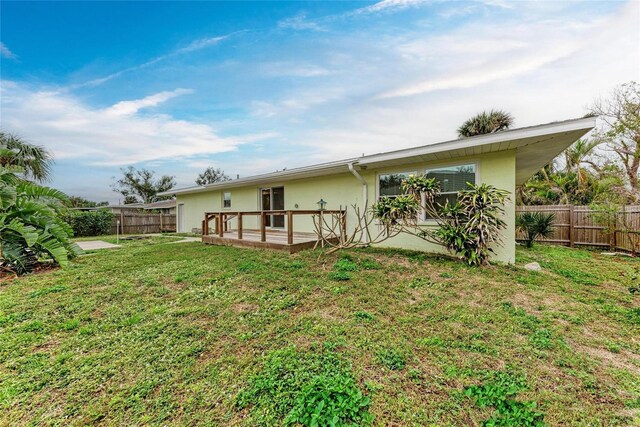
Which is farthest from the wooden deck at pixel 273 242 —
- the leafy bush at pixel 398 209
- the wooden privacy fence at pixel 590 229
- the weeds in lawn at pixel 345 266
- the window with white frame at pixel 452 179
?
the wooden privacy fence at pixel 590 229

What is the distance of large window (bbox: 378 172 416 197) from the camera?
7203 mm

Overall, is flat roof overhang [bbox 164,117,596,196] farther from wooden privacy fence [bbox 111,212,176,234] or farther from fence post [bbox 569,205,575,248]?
wooden privacy fence [bbox 111,212,176,234]

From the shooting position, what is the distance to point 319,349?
8.57ft

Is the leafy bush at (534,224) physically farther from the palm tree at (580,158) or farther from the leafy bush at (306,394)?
the leafy bush at (306,394)

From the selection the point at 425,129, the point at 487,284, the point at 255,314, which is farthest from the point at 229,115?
the point at 487,284

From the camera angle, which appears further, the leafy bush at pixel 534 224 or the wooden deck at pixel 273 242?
the leafy bush at pixel 534 224

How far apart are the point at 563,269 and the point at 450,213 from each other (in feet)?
9.01

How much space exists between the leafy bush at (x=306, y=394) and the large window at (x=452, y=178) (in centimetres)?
531

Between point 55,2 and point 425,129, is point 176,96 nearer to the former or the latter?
point 55,2

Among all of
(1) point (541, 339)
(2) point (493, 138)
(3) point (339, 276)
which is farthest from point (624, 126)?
(3) point (339, 276)

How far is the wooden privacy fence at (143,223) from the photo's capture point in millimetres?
17297

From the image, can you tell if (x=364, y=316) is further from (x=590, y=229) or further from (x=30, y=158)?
(x=30, y=158)

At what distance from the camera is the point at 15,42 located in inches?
317

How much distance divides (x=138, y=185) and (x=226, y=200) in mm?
27623
